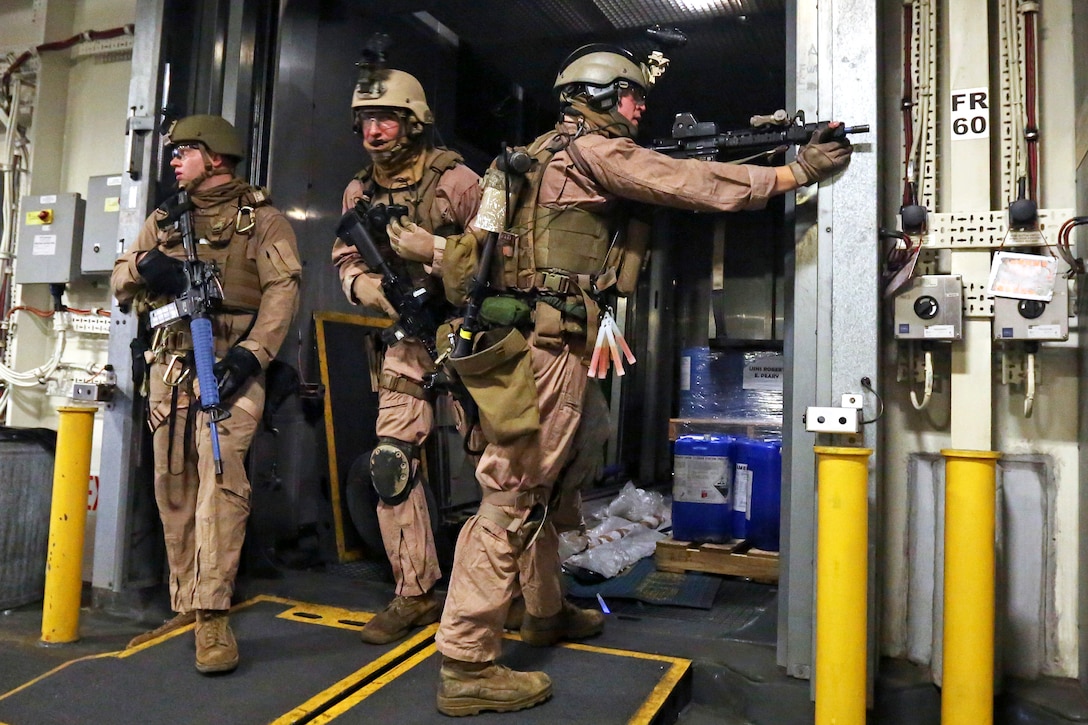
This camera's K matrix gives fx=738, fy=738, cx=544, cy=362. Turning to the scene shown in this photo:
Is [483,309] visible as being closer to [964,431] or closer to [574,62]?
[574,62]

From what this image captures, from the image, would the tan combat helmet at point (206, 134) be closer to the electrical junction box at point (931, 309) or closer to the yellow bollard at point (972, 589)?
the electrical junction box at point (931, 309)

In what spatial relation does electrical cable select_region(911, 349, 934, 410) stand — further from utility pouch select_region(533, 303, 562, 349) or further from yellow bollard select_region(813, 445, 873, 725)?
utility pouch select_region(533, 303, 562, 349)

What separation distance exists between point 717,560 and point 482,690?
6.75ft

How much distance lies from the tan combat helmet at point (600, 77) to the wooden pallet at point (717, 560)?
96.6 inches

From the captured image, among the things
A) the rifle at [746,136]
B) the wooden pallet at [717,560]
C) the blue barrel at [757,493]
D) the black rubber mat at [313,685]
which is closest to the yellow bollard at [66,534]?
the black rubber mat at [313,685]

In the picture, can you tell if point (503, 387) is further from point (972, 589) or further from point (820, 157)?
point (972, 589)

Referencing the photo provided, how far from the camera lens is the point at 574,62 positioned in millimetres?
2639

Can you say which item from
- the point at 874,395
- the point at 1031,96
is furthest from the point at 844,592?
the point at 1031,96

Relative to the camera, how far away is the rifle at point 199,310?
2.75 meters

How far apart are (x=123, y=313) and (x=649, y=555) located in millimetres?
3053

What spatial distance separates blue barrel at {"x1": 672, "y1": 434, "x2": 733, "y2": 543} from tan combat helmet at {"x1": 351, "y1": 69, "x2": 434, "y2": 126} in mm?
2403

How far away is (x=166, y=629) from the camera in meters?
2.97

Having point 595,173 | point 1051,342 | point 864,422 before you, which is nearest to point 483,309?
point 595,173

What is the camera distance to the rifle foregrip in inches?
108
